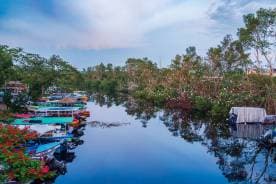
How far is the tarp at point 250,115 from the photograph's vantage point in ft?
87.0

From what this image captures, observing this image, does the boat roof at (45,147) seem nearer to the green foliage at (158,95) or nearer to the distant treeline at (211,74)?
the distant treeline at (211,74)

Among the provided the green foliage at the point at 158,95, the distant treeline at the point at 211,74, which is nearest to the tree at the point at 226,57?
the distant treeline at the point at 211,74

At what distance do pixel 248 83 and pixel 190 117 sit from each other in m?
6.81

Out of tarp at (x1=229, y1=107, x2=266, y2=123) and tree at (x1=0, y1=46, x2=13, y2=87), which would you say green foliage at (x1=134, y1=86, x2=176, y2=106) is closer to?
tarp at (x1=229, y1=107, x2=266, y2=123)

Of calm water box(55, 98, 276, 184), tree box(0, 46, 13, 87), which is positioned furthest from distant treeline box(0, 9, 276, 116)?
calm water box(55, 98, 276, 184)

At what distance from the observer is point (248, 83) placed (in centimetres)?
3331

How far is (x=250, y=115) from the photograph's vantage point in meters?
26.9

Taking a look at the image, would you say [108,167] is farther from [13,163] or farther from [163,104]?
[163,104]

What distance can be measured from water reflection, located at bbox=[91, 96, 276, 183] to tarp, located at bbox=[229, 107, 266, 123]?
77 cm

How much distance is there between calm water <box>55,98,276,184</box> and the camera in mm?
14711

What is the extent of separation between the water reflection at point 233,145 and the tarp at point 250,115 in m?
0.77

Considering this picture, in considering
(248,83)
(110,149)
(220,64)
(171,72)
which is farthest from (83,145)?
(171,72)

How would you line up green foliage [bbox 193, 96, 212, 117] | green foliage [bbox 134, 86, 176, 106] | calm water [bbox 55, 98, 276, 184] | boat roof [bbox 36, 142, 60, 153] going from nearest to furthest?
calm water [bbox 55, 98, 276, 184]
boat roof [bbox 36, 142, 60, 153]
green foliage [bbox 193, 96, 212, 117]
green foliage [bbox 134, 86, 176, 106]

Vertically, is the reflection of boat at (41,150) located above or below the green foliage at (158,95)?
below
